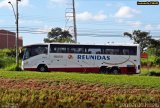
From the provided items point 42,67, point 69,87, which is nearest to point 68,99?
point 69,87

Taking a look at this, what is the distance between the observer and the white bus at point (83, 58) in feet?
131

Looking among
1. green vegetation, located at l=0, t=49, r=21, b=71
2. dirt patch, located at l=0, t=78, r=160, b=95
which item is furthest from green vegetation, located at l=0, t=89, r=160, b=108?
green vegetation, located at l=0, t=49, r=21, b=71

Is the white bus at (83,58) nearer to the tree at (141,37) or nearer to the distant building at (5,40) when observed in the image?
the tree at (141,37)

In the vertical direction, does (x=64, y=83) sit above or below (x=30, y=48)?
below

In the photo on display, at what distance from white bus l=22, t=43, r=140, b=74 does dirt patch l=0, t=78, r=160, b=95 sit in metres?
14.2

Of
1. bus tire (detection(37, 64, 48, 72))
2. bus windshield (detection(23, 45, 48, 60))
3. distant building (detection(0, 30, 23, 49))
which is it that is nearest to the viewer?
bus windshield (detection(23, 45, 48, 60))

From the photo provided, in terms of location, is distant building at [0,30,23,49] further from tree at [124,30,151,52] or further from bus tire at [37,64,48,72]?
bus tire at [37,64,48,72]

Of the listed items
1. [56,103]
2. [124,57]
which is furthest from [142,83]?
Answer: [124,57]

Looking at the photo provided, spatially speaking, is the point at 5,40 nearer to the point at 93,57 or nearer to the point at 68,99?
the point at 93,57

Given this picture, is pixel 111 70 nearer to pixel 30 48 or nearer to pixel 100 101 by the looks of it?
pixel 30 48

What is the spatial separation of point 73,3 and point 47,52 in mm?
19470

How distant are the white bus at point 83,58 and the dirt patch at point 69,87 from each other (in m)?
14.2

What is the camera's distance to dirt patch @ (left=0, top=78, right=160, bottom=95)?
22.9 metres

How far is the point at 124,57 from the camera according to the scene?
40094 mm
